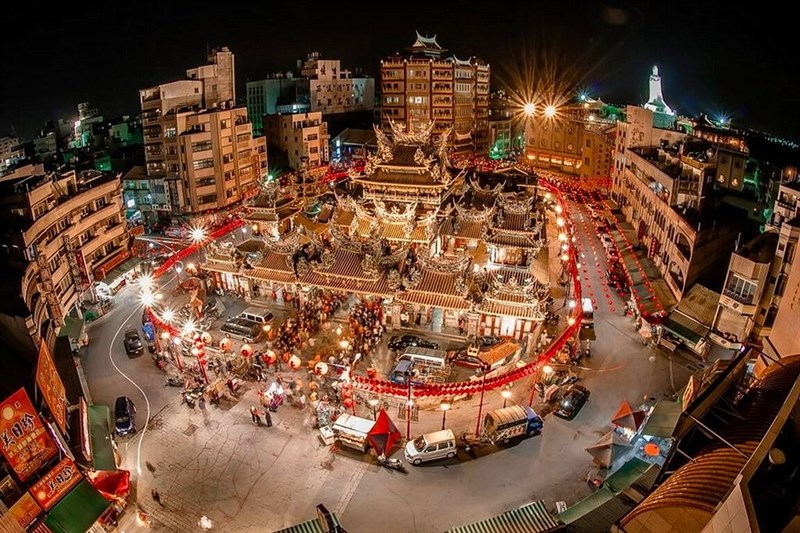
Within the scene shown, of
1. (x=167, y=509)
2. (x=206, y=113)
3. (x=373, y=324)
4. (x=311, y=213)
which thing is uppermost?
(x=206, y=113)

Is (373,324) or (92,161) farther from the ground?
(92,161)

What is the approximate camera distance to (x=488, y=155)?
9750 centimetres

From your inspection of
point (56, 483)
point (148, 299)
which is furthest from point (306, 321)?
point (56, 483)

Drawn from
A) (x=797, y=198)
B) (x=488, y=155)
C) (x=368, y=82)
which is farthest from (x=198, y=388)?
(x=368, y=82)

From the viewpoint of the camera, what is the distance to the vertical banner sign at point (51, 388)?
21.9m

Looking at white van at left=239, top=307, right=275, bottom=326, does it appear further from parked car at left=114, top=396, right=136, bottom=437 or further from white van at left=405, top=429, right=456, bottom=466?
white van at left=405, top=429, right=456, bottom=466

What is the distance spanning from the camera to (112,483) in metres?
22.8

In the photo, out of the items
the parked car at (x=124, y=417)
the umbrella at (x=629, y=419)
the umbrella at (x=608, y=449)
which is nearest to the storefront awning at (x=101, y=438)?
the parked car at (x=124, y=417)

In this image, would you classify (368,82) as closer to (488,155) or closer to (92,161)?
(488,155)

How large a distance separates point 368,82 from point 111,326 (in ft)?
280

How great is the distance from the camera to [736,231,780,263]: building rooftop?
30578 millimetres

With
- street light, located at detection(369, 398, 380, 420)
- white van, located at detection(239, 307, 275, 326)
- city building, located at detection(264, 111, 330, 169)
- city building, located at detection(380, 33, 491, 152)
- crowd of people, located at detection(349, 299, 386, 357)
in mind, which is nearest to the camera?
street light, located at detection(369, 398, 380, 420)

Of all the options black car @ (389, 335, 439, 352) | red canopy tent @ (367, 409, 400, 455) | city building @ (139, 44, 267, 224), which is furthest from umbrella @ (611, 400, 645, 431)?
city building @ (139, 44, 267, 224)

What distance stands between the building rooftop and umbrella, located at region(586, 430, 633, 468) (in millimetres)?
15212
